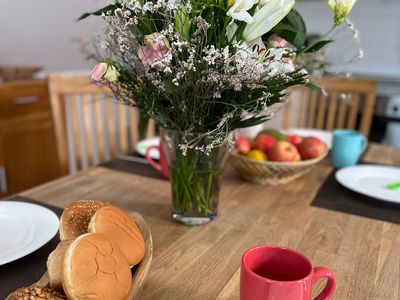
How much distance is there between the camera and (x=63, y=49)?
2896mm

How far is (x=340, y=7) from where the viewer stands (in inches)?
24.2

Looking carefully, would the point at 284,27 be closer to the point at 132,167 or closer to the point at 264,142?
the point at 264,142

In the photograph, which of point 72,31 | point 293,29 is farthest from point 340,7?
point 72,31

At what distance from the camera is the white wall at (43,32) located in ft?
8.21

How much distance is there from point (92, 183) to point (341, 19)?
29.1 inches

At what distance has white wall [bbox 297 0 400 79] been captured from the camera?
301cm

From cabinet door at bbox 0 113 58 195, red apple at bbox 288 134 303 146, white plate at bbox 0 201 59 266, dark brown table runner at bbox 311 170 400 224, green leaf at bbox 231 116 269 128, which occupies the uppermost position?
green leaf at bbox 231 116 269 128

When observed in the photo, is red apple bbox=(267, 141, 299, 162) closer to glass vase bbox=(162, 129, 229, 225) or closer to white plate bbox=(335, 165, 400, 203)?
white plate bbox=(335, 165, 400, 203)

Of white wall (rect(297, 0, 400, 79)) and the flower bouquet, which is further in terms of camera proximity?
white wall (rect(297, 0, 400, 79))

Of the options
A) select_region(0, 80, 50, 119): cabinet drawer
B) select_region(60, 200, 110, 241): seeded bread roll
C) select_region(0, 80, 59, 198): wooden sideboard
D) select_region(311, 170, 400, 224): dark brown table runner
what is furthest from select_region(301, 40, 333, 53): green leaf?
select_region(0, 80, 50, 119): cabinet drawer

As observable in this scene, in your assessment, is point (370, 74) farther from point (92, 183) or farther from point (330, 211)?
point (92, 183)

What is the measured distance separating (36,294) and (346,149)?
0.97 metres

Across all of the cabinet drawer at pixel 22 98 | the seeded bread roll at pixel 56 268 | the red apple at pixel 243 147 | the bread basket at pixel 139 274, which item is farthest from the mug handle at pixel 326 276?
the cabinet drawer at pixel 22 98

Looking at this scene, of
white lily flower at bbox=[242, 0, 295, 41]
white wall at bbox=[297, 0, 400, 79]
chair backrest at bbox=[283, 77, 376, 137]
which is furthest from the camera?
white wall at bbox=[297, 0, 400, 79]
